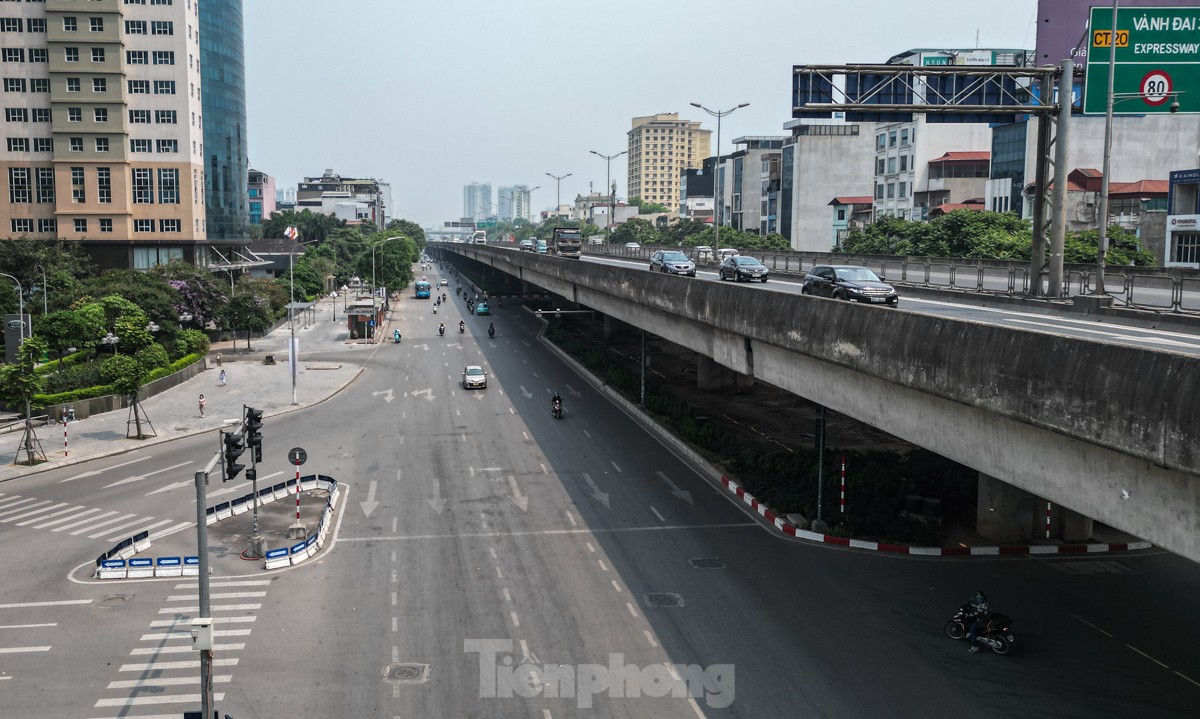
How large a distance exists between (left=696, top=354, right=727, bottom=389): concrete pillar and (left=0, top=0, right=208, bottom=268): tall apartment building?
201ft

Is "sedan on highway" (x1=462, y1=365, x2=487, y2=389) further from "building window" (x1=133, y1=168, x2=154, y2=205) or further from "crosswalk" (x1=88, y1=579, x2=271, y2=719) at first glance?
"building window" (x1=133, y1=168, x2=154, y2=205)

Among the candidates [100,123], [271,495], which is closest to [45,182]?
[100,123]

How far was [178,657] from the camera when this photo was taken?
66.3ft

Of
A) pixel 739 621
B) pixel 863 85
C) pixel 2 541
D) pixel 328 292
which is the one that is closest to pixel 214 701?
pixel 739 621

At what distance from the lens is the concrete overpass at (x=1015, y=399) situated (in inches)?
488

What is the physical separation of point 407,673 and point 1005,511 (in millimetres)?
18554

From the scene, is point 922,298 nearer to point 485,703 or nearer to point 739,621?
point 739,621

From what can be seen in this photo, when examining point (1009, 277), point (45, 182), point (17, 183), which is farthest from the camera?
point (45, 182)

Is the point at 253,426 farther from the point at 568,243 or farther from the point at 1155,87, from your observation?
the point at 568,243

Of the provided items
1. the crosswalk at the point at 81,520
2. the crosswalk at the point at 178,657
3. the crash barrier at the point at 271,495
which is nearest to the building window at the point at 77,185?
the crosswalk at the point at 81,520

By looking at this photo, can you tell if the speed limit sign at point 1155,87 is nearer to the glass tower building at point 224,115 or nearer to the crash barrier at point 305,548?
the crash barrier at point 305,548

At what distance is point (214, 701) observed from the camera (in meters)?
18.2

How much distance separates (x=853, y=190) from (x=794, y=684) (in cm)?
12779

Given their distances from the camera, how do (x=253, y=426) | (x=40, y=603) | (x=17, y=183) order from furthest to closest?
(x=17, y=183), (x=253, y=426), (x=40, y=603)
